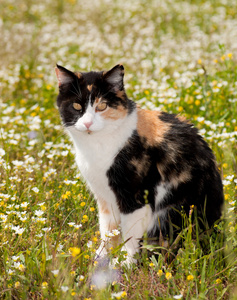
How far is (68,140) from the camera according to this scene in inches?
165

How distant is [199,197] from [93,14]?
22.2 ft

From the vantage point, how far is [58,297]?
218 cm

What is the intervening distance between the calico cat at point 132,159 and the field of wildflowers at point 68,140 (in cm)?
20

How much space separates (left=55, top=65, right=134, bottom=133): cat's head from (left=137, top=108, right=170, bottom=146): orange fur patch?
0.40 ft

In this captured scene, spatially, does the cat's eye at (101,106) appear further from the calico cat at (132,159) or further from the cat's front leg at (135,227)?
the cat's front leg at (135,227)

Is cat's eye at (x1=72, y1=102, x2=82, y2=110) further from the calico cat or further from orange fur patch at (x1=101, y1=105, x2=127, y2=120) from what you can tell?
orange fur patch at (x1=101, y1=105, x2=127, y2=120)

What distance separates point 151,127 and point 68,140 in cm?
151

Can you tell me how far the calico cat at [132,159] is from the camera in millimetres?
2764

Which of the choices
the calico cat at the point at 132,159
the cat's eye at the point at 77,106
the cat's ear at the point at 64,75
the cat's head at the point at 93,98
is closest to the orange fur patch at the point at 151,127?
the calico cat at the point at 132,159

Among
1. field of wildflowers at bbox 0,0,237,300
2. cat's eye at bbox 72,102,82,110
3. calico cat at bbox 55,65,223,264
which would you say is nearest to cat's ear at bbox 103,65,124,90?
calico cat at bbox 55,65,223,264

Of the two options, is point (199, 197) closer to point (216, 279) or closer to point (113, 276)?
point (216, 279)

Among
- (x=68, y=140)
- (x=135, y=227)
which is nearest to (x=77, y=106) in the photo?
(x=135, y=227)

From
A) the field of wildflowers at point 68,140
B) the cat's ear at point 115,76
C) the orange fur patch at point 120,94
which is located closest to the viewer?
the field of wildflowers at point 68,140

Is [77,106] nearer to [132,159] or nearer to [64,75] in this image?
[64,75]
